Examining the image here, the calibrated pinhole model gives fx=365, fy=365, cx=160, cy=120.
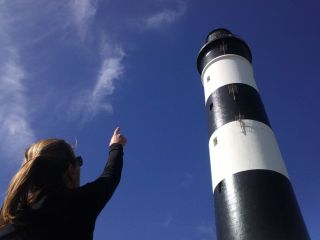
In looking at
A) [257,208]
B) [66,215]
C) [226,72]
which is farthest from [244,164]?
[66,215]

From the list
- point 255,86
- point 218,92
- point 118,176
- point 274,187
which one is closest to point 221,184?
point 274,187

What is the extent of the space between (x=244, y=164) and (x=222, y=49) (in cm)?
555

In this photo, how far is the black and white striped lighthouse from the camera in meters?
7.81

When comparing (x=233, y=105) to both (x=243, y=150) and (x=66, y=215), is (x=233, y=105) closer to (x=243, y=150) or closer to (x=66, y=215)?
(x=243, y=150)

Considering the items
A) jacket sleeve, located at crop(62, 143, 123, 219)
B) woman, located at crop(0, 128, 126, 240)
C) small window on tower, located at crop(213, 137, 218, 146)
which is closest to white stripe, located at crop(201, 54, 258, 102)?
small window on tower, located at crop(213, 137, 218, 146)

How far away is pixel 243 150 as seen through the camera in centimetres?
930

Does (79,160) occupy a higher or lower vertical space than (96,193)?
higher

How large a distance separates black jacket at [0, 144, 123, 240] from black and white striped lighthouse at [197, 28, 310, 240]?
652 cm

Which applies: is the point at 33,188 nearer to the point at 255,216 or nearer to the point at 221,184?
the point at 255,216

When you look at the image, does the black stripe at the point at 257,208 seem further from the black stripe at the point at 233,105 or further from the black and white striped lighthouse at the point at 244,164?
the black stripe at the point at 233,105

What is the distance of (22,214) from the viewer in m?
1.59

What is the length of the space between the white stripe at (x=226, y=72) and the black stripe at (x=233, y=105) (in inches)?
12.3

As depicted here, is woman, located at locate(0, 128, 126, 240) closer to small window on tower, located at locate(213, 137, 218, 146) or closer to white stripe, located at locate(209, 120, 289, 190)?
white stripe, located at locate(209, 120, 289, 190)

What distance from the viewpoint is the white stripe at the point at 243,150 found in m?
8.98
